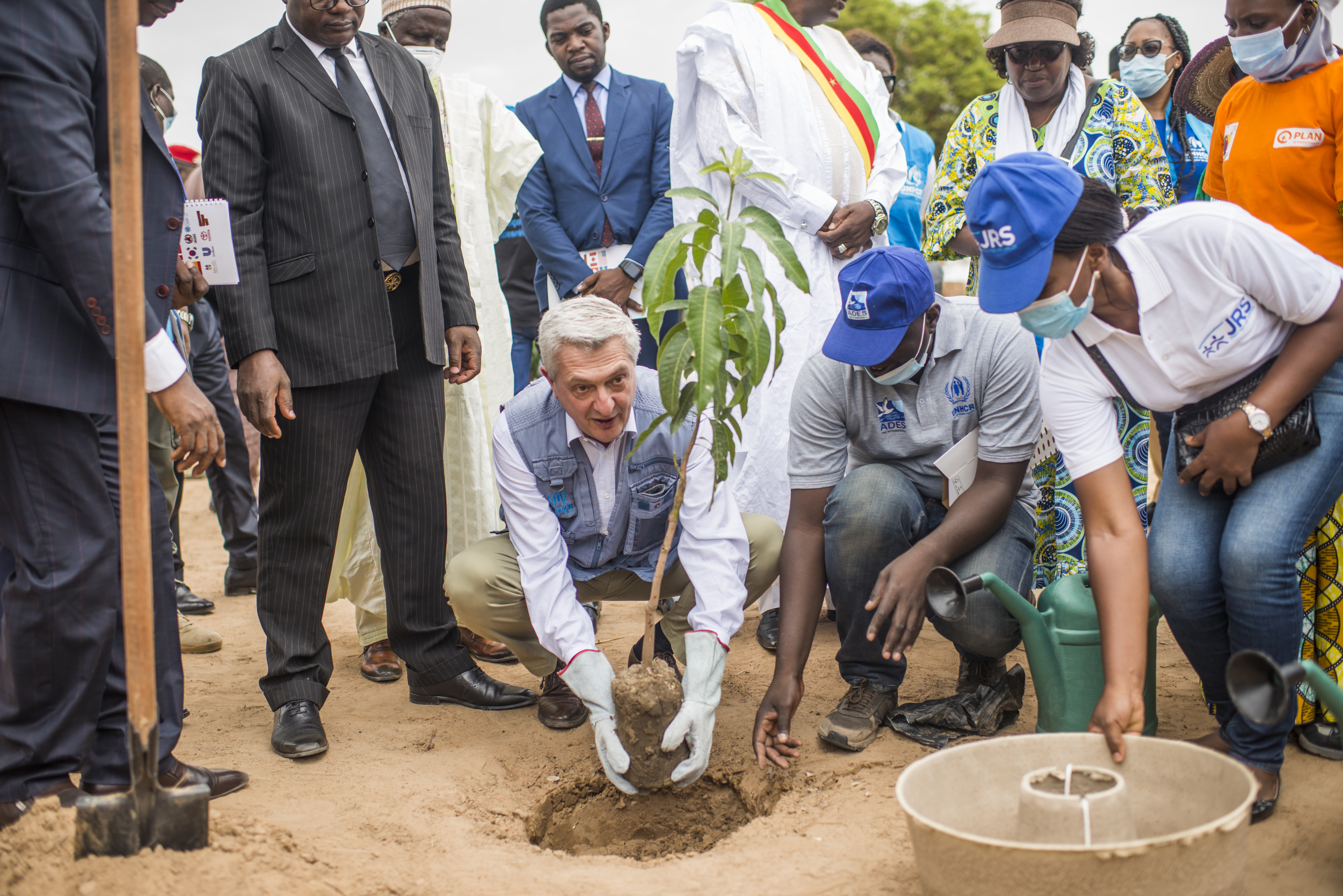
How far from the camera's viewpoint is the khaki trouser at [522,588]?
2.77 m

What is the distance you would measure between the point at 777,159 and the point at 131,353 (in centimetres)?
237

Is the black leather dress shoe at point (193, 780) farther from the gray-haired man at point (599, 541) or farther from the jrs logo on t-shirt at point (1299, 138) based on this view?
the jrs logo on t-shirt at point (1299, 138)

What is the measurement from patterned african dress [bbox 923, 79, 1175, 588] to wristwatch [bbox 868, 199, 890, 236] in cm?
40

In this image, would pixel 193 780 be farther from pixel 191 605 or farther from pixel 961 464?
pixel 191 605

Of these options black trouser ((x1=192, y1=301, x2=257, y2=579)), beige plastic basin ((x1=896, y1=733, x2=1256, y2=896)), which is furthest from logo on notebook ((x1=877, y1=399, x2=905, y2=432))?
black trouser ((x1=192, y1=301, x2=257, y2=579))

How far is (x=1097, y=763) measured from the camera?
1875 mm

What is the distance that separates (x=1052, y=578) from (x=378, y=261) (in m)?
2.25

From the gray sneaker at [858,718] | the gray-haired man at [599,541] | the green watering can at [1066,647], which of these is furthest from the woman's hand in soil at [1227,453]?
the gray-haired man at [599,541]

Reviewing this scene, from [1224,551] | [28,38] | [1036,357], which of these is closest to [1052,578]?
[1036,357]

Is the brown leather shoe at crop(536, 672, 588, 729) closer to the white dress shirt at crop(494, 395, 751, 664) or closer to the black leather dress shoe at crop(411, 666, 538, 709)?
the black leather dress shoe at crop(411, 666, 538, 709)

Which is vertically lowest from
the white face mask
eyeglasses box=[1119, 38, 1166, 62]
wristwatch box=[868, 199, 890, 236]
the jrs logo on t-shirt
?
wristwatch box=[868, 199, 890, 236]

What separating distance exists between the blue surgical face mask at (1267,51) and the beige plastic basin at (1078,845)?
67.8 inches

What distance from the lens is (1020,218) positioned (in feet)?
6.28

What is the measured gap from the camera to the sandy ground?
1886 millimetres
